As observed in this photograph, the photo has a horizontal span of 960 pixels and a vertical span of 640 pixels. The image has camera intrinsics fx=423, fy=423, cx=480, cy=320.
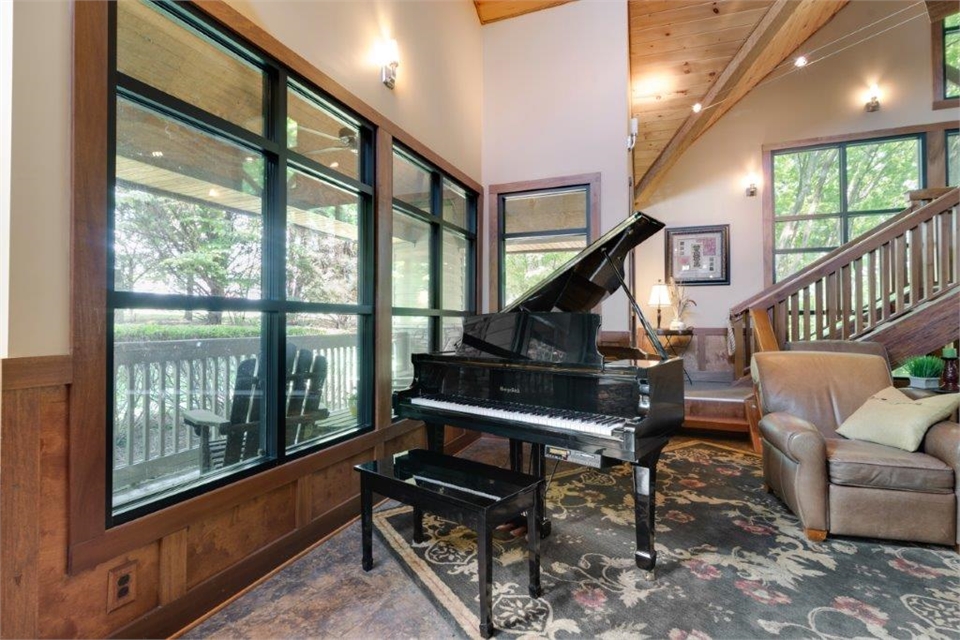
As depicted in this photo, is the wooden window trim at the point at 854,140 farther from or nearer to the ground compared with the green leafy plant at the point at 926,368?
farther from the ground

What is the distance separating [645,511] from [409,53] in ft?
11.7

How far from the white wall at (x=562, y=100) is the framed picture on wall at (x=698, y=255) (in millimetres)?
3062

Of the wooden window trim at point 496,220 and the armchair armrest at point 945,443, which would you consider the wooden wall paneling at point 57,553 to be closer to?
the wooden window trim at point 496,220

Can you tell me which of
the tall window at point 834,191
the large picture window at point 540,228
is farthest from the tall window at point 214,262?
the tall window at point 834,191

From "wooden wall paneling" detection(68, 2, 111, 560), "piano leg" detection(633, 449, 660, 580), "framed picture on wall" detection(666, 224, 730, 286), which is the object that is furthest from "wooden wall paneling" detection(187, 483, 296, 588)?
"framed picture on wall" detection(666, 224, 730, 286)

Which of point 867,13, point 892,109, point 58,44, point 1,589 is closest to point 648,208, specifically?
point 892,109

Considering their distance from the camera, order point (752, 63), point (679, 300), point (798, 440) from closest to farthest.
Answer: point (798, 440) → point (752, 63) → point (679, 300)

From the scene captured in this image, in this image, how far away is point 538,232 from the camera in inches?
177

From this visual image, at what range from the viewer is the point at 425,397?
2676mm

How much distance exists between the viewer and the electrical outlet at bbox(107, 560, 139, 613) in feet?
4.98

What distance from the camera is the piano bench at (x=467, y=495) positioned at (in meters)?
1.64

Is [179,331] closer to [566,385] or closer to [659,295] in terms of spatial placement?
[566,385]

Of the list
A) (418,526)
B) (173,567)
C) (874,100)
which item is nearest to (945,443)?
(418,526)

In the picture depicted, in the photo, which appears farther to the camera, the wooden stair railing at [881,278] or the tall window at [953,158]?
the tall window at [953,158]
